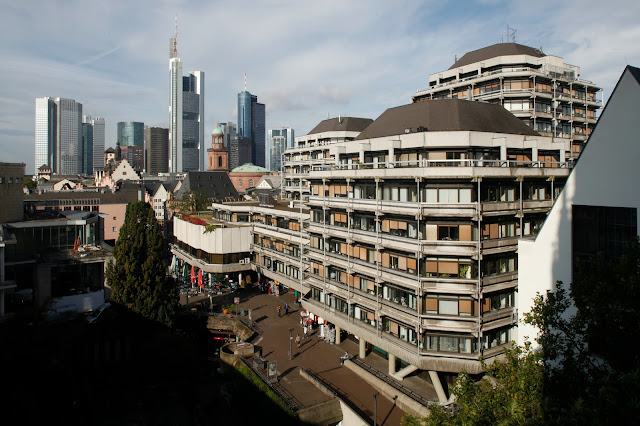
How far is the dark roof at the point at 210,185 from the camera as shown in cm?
14150

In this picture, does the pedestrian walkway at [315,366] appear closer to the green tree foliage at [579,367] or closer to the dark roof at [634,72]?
the green tree foliage at [579,367]

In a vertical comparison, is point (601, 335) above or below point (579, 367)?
above

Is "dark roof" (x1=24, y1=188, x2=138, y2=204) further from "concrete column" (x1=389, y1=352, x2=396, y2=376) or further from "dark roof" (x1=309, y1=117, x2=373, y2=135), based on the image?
"concrete column" (x1=389, y1=352, x2=396, y2=376)

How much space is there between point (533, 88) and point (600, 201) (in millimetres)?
42514

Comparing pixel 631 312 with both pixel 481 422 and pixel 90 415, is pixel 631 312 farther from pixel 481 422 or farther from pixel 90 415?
pixel 90 415

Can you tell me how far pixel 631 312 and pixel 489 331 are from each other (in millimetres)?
24338

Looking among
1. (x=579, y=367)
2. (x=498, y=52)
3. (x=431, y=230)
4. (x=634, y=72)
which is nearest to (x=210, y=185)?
(x=498, y=52)

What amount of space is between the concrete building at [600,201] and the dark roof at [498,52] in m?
46.0

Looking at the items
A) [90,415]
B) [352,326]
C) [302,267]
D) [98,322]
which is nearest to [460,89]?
[302,267]

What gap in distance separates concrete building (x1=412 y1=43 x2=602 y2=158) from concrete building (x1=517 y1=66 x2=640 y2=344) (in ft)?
126

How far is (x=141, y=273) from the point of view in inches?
2057

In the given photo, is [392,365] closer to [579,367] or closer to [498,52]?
[579,367]

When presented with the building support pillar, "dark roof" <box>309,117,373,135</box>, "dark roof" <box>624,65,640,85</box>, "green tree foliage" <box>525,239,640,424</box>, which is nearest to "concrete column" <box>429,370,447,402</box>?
the building support pillar

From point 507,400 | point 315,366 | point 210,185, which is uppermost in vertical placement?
point 210,185
